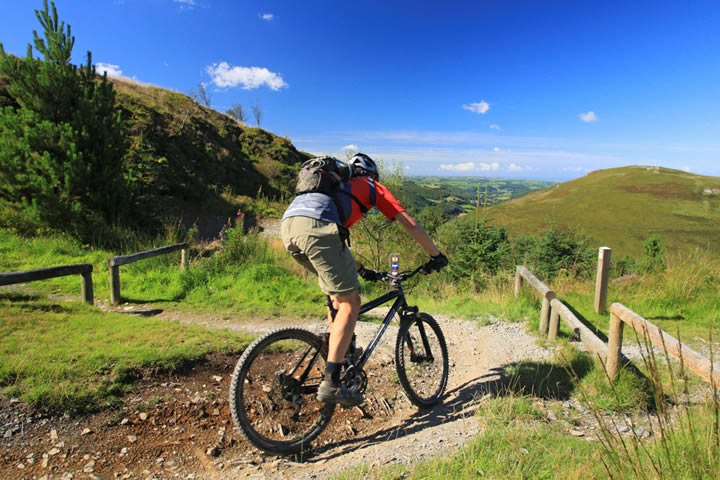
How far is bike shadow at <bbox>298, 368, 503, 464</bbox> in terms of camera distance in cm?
283

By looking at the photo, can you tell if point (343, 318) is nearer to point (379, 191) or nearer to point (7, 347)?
point (379, 191)

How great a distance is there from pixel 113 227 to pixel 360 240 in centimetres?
792

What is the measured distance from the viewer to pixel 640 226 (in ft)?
339

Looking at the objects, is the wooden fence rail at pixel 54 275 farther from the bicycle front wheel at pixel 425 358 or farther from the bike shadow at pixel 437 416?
the bicycle front wheel at pixel 425 358

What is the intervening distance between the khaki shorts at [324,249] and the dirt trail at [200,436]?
1208 mm

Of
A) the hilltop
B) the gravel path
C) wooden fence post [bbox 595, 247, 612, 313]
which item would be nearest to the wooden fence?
wooden fence post [bbox 595, 247, 612, 313]

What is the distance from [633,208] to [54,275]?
5658 inches

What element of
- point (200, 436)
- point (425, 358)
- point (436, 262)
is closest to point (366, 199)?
point (436, 262)

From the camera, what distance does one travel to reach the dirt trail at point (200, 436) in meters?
2.48

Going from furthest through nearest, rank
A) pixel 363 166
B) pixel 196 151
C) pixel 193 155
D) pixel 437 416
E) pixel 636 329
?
pixel 196 151, pixel 193 155, pixel 636 329, pixel 437 416, pixel 363 166

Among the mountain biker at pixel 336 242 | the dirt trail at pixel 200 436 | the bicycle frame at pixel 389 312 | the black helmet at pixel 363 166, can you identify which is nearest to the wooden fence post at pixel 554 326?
the dirt trail at pixel 200 436

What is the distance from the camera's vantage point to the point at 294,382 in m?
2.90

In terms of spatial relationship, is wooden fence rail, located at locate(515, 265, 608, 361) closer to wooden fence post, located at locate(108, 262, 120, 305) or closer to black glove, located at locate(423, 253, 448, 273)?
black glove, located at locate(423, 253, 448, 273)

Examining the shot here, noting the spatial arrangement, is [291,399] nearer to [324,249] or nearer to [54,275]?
[324,249]
